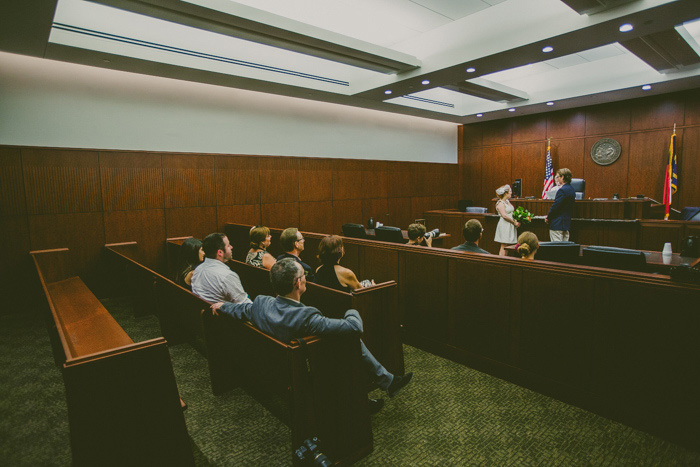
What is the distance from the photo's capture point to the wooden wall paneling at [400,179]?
9.54 m

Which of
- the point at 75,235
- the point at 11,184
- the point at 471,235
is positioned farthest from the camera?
the point at 75,235

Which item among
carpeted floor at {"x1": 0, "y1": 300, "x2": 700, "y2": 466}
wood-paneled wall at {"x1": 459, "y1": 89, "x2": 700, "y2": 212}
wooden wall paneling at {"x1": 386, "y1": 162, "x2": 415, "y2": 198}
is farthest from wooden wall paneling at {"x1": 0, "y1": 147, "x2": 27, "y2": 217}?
wood-paneled wall at {"x1": 459, "y1": 89, "x2": 700, "y2": 212}

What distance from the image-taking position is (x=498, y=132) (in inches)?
411

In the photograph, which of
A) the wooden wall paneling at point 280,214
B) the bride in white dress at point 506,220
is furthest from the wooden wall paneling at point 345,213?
the bride in white dress at point 506,220

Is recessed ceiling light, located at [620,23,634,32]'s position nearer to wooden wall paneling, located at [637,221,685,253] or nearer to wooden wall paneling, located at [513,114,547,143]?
wooden wall paneling, located at [637,221,685,253]

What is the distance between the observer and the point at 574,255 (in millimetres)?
3521

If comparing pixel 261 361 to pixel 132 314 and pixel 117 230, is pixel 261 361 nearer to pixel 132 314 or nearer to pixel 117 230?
pixel 132 314

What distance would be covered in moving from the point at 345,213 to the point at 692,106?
7161mm

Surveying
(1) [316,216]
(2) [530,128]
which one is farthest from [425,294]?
(2) [530,128]

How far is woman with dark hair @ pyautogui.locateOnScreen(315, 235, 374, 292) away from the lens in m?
3.00

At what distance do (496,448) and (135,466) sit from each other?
195cm

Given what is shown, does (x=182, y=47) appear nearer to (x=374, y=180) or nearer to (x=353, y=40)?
(x=353, y=40)

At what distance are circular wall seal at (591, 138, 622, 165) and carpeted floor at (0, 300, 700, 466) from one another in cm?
765

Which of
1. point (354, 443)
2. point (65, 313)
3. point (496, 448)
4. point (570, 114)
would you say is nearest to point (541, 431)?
point (496, 448)
